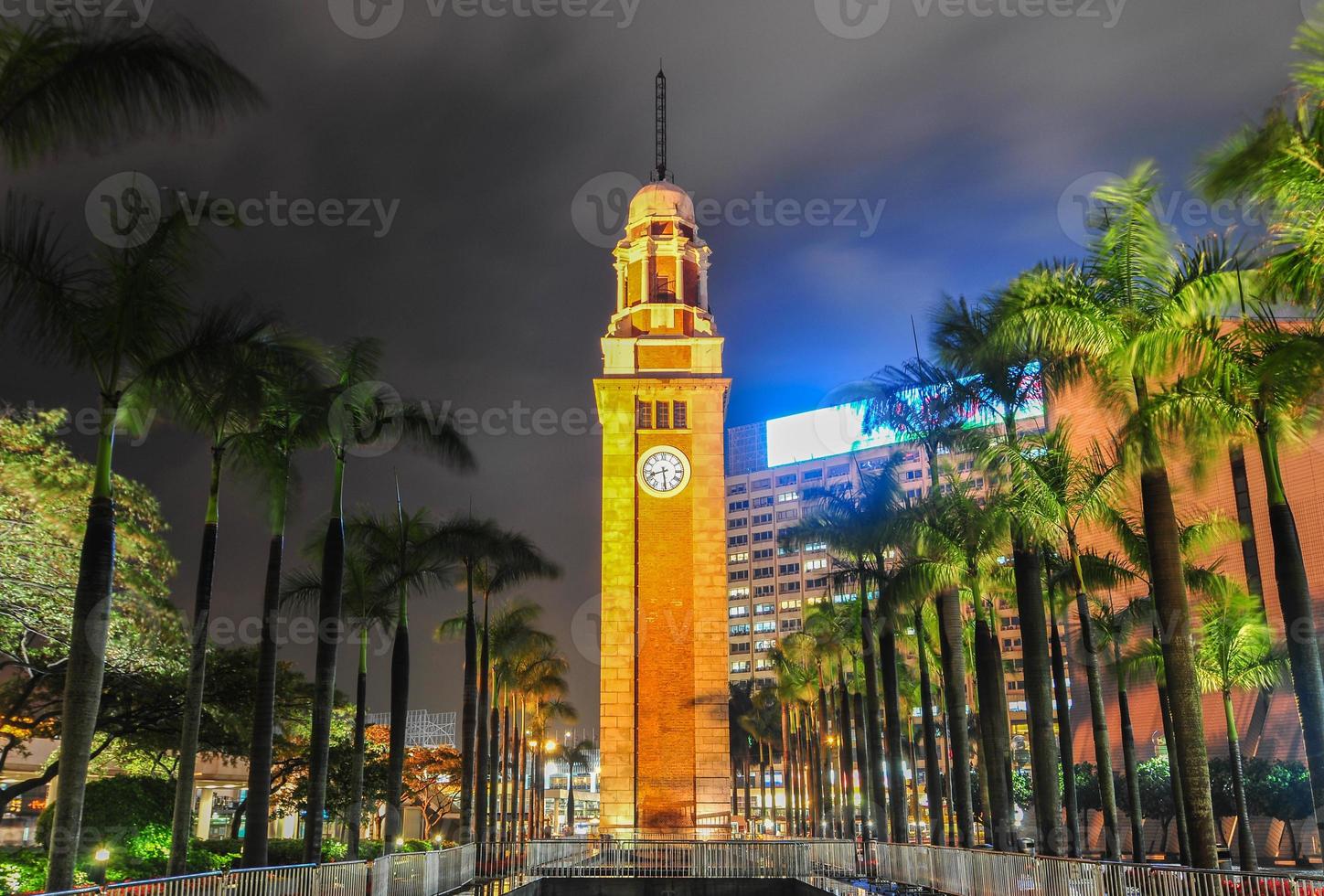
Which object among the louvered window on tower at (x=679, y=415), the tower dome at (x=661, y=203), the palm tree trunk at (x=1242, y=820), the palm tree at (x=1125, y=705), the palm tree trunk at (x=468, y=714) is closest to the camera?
the palm tree trunk at (x=1242, y=820)

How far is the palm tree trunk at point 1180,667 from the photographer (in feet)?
51.5

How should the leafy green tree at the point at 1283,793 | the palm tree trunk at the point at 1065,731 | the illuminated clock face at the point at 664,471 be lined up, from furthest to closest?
the illuminated clock face at the point at 664,471
the leafy green tree at the point at 1283,793
the palm tree trunk at the point at 1065,731

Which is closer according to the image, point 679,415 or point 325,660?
point 325,660

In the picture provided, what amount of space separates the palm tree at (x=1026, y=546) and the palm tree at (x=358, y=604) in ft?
54.5

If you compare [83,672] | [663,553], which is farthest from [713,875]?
[663,553]

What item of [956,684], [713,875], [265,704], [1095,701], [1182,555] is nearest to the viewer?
[265,704]

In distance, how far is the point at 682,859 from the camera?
3047 centimetres

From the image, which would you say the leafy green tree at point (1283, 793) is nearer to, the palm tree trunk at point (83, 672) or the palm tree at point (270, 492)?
the palm tree at point (270, 492)

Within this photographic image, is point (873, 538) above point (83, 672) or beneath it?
above

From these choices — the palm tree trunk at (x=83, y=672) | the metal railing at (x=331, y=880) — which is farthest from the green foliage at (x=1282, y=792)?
the palm tree trunk at (x=83, y=672)

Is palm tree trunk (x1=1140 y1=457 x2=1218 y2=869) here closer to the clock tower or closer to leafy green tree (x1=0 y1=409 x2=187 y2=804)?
leafy green tree (x1=0 y1=409 x2=187 y2=804)

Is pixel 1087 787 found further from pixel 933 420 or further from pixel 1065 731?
pixel 933 420

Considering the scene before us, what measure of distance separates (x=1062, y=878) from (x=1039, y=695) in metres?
5.72

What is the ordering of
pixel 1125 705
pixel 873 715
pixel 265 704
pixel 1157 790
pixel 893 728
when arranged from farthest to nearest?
pixel 1157 790
pixel 873 715
pixel 1125 705
pixel 893 728
pixel 265 704
